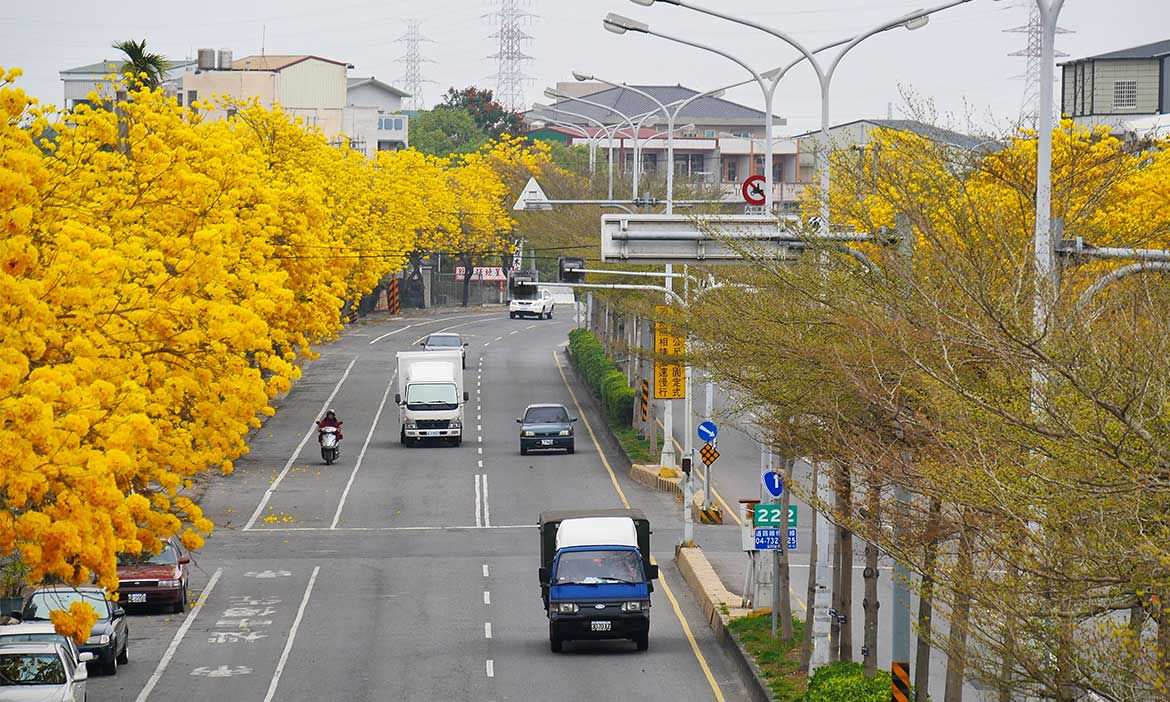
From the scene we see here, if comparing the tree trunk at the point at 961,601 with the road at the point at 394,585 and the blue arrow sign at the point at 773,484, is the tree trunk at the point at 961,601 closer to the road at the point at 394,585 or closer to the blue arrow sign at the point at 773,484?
the road at the point at 394,585

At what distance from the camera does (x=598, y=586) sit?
28.3 metres

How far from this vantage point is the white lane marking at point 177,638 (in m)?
26.2

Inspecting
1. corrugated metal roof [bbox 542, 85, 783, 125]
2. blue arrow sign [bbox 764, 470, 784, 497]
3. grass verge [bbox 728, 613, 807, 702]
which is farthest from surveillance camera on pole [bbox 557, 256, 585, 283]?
corrugated metal roof [bbox 542, 85, 783, 125]

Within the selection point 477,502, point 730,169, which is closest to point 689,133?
point 730,169

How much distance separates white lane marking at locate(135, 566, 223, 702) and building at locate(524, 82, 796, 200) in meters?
65.3

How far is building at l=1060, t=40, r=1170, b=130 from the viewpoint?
77.1 m

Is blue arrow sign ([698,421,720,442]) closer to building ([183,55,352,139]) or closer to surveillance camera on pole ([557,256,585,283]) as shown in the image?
surveillance camera on pole ([557,256,585,283])

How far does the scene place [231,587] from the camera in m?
36.2

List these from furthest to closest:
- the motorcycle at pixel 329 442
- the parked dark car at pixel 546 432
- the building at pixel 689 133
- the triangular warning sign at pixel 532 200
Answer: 1. the building at pixel 689 133
2. the parked dark car at pixel 546 432
3. the triangular warning sign at pixel 532 200
4. the motorcycle at pixel 329 442

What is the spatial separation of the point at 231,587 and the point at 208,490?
13.9m

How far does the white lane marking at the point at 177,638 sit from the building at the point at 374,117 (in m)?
87.4

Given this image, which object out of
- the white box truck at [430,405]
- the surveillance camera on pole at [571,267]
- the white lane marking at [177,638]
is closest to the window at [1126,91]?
the white box truck at [430,405]

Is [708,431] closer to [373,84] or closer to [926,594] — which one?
[926,594]

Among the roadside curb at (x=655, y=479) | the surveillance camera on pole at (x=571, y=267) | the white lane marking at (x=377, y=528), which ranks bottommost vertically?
the white lane marking at (x=377, y=528)
